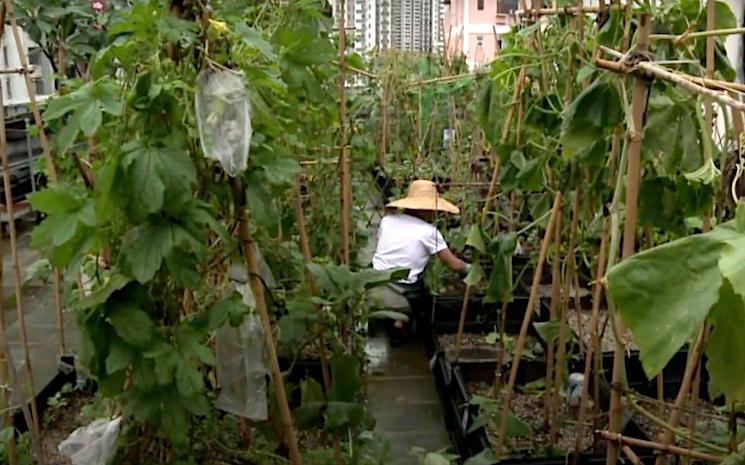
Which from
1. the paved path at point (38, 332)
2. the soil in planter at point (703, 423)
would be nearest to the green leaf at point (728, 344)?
the soil in planter at point (703, 423)

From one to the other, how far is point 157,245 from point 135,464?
629 millimetres

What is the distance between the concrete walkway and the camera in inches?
134

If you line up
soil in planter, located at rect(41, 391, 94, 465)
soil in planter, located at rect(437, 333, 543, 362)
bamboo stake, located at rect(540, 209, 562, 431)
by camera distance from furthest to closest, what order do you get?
1. soil in planter, located at rect(437, 333, 543, 362)
2. soil in planter, located at rect(41, 391, 94, 465)
3. bamboo stake, located at rect(540, 209, 562, 431)

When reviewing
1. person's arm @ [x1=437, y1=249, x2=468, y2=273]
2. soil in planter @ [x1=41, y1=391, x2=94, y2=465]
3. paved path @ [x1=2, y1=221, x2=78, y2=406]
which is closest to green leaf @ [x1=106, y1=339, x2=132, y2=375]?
soil in planter @ [x1=41, y1=391, x2=94, y2=465]

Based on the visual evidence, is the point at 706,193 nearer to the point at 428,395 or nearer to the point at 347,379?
the point at 347,379

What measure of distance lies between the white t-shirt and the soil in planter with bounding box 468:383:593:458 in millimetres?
914

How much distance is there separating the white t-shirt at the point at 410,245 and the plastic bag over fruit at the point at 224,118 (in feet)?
8.90

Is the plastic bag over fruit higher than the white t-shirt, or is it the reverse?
the plastic bag over fruit

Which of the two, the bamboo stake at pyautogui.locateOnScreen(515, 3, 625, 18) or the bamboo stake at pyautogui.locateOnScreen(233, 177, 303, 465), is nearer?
the bamboo stake at pyautogui.locateOnScreen(233, 177, 303, 465)

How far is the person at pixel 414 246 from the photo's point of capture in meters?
4.30

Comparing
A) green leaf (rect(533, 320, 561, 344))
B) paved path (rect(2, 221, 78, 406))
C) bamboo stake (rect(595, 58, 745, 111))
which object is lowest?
paved path (rect(2, 221, 78, 406))

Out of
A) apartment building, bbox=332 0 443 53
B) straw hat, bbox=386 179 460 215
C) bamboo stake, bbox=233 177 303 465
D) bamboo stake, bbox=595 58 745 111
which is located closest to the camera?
bamboo stake, bbox=595 58 745 111

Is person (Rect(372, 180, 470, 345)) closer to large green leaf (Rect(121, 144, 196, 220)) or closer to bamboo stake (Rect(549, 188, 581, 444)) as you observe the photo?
bamboo stake (Rect(549, 188, 581, 444))

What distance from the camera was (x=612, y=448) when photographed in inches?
57.4
